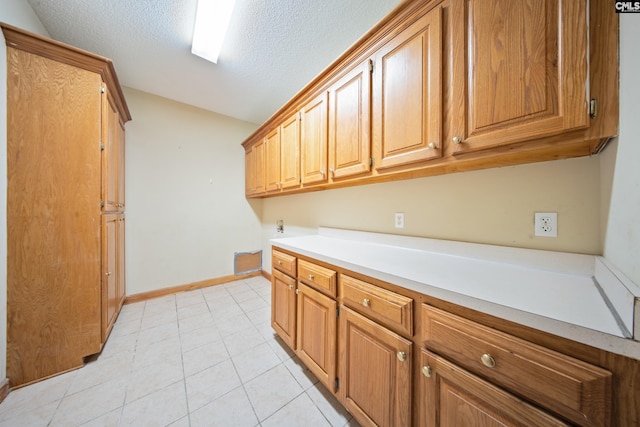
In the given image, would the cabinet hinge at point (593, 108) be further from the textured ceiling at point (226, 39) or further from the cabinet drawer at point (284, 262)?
the cabinet drawer at point (284, 262)

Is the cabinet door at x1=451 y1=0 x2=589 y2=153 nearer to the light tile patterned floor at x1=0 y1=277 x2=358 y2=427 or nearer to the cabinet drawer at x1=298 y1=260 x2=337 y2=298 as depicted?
the cabinet drawer at x1=298 y1=260 x2=337 y2=298

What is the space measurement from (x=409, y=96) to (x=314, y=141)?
794 millimetres

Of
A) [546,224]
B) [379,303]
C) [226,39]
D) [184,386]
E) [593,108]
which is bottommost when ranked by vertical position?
[184,386]

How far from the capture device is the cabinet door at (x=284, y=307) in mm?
1465

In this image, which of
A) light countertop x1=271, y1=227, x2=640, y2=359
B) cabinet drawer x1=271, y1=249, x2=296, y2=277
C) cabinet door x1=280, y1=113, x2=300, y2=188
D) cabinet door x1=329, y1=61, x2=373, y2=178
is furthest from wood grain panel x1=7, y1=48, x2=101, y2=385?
cabinet door x1=329, y1=61, x2=373, y2=178

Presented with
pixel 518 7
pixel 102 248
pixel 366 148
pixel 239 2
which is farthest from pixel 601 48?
pixel 102 248

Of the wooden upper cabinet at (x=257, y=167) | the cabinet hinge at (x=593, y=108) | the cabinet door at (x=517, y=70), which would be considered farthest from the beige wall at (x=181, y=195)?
the cabinet hinge at (x=593, y=108)

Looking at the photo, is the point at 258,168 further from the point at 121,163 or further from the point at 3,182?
the point at 3,182

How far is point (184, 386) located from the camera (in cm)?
130

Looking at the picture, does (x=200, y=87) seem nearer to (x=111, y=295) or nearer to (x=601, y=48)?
(x=111, y=295)

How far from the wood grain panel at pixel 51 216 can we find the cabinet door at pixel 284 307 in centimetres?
128

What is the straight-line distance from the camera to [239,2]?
4.49 ft

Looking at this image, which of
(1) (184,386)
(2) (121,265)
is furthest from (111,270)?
(1) (184,386)

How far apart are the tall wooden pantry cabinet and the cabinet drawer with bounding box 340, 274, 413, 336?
1829 mm
